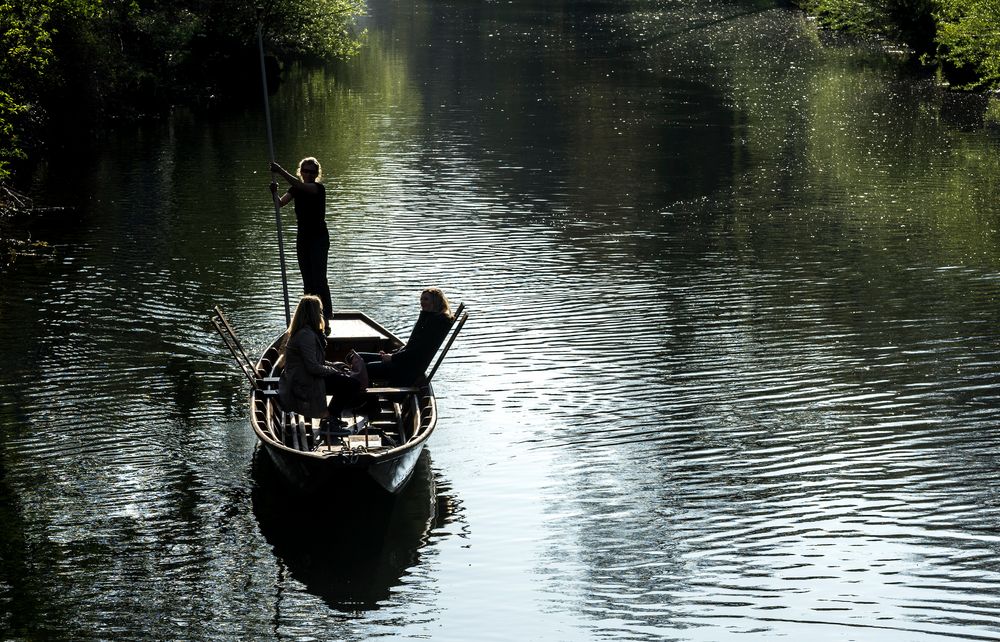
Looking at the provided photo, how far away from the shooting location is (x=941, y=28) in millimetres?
51000

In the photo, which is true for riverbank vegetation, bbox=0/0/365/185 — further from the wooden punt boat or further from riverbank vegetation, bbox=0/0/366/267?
the wooden punt boat

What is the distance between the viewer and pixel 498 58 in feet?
211

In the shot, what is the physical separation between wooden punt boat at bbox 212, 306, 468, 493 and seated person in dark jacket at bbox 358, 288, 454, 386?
0.19 meters

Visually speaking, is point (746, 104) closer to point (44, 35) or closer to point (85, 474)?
point (44, 35)

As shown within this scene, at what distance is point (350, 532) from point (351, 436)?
1.44 m

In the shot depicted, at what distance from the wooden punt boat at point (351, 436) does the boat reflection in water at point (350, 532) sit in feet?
0.99

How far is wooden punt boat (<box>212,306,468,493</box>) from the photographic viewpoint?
1289 cm

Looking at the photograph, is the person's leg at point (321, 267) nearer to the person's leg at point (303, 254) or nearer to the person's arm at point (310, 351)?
the person's leg at point (303, 254)

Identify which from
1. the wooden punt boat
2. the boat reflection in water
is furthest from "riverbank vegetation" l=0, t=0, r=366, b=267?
the boat reflection in water

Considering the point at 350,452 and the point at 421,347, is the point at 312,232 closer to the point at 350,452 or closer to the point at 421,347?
the point at 421,347

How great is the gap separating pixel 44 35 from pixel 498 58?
3659 cm

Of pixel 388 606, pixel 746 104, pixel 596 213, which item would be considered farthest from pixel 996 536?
pixel 746 104

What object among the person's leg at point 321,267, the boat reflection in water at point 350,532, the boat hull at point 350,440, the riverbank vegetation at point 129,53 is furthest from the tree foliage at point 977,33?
the boat reflection in water at point 350,532

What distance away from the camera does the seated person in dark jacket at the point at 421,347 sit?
15078mm
